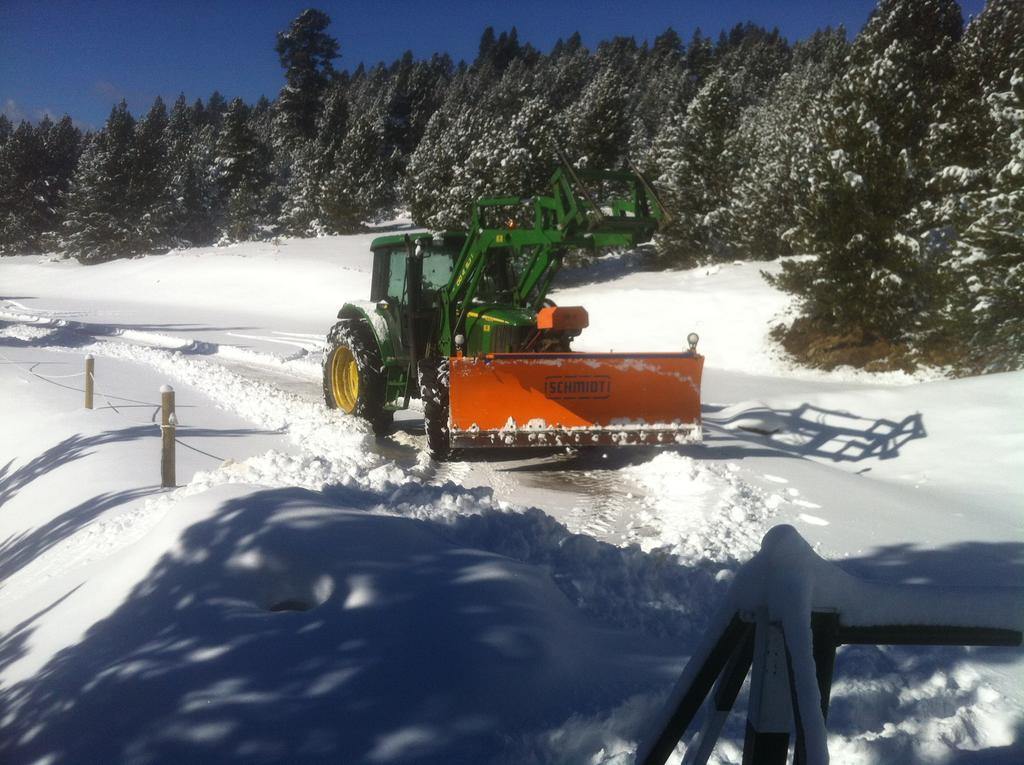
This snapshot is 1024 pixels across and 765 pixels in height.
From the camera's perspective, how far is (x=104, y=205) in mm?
51438

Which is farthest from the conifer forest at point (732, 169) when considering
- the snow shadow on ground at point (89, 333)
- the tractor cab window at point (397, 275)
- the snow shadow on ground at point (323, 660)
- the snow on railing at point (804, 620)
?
the snow shadow on ground at point (89, 333)

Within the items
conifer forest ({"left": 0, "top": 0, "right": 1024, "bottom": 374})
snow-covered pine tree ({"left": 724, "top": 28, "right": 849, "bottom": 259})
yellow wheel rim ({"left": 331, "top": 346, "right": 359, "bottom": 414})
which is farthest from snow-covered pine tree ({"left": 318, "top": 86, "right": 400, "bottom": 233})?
yellow wheel rim ({"left": 331, "top": 346, "right": 359, "bottom": 414})

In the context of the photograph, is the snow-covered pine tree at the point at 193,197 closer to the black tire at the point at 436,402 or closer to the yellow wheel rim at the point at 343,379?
the yellow wheel rim at the point at 343,379

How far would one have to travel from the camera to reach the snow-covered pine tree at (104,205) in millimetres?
50938

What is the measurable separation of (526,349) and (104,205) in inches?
2077

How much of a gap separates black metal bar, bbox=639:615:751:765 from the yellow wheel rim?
8.95 m

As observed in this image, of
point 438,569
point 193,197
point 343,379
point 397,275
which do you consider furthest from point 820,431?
point 193,197

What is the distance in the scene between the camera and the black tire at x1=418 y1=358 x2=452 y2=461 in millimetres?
7895

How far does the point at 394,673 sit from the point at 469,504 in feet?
9.87

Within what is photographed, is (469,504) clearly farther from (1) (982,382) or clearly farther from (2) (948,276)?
(2) (948,276)

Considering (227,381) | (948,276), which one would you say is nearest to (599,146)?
(948,276)

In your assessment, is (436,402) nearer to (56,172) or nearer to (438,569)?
(438,569)

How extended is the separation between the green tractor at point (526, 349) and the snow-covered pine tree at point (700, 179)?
84.6 feet

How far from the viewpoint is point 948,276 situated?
14.6 meters
